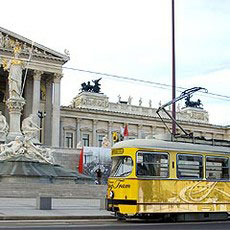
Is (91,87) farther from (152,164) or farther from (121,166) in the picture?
(152,164)

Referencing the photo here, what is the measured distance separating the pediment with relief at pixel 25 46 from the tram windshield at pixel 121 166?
47.1m

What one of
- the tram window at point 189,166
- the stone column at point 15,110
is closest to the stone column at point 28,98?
the stone column at point 15,110

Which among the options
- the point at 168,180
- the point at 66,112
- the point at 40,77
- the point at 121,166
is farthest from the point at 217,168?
the point at 66,112

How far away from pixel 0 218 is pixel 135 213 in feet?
14.8

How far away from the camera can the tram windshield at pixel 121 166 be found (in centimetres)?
A: 1597

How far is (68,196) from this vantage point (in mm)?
29406

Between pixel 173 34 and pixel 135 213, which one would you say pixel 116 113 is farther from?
pixel 135 213

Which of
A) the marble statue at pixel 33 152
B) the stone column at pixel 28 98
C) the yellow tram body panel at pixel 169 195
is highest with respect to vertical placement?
the stone column at pixel 28 98

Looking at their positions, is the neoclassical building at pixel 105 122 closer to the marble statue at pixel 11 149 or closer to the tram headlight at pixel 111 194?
the marble statue at pixel 11 149

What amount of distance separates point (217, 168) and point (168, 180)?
8.07 ft

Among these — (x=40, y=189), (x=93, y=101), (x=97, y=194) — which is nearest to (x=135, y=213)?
(x=40, y=189)

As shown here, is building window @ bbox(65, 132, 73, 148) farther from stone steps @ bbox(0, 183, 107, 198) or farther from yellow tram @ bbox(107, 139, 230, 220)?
yellow tram @ bbox(107, 139, 230, 220)

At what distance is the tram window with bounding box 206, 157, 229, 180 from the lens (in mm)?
17311

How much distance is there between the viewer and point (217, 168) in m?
17.6
